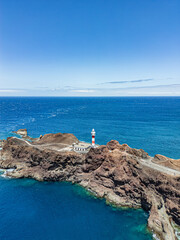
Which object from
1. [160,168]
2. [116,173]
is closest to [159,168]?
[160,168]

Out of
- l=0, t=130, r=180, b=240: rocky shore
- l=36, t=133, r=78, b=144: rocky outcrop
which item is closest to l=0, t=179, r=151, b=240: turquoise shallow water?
l=0, t=130, r=180, b=240: rocky shore

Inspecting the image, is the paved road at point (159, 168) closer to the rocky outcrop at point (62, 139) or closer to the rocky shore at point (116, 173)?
the rocky shore at point (116, 173)

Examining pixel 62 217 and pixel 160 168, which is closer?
pixel 62 217

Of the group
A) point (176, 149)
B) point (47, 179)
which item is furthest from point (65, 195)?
point (176, 149)

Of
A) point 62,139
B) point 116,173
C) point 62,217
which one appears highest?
point 62,139

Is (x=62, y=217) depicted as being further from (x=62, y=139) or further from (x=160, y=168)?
(x=62, y=139)

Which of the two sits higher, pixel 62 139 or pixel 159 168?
pixel 62 139

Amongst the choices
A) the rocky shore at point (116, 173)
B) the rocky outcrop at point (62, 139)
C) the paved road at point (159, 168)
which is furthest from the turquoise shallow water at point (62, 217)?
the rocky outcrop at point (62, 139)

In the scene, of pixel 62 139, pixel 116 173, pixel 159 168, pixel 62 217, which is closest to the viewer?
pixel 62 217

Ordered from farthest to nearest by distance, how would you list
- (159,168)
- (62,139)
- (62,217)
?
(62,139), (159,168), (62,217)
